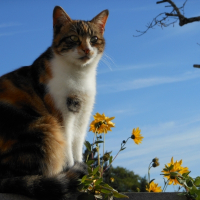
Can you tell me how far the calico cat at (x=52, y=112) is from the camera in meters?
2.08

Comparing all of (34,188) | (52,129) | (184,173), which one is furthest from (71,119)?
(184,173)

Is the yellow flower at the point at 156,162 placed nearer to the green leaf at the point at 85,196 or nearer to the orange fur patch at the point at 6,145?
the green leaf at the point at 85,196

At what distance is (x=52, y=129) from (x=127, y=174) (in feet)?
32.4

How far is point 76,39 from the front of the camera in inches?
101

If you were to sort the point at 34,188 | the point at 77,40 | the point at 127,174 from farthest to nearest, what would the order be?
the point at 127,174, the point at 77,40, the point at 34,188

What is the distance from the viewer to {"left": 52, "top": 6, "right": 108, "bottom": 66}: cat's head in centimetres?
251

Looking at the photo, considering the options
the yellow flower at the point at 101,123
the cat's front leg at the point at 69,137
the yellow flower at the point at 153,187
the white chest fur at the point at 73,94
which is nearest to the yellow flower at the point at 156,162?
the yellow flower at the point at 153,187

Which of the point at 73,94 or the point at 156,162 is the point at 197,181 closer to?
the point at 156,162

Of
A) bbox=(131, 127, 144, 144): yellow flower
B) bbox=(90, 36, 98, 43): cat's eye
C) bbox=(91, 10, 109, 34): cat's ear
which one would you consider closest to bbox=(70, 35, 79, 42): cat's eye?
bbox=(90, 36, 98, 43): cat's eye

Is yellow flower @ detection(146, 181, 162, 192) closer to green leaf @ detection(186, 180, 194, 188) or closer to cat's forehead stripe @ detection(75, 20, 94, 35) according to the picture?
green leaf @ detection(186, 180, 194, 188)

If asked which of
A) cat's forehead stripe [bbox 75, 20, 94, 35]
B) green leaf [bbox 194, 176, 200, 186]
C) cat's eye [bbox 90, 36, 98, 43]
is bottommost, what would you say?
green leaf [bbox 194, 176, 200, 186]

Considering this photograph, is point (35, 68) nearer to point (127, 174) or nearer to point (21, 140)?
point (21, 140)

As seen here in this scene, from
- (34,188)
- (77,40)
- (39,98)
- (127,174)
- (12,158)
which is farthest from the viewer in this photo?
(127,174)

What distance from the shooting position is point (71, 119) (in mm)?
2402
